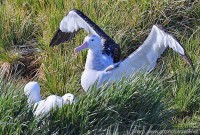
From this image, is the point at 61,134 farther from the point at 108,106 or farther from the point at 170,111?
the point at 170,111

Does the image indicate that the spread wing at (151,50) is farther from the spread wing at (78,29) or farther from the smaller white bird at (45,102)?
the smaller white bird at (45,102)

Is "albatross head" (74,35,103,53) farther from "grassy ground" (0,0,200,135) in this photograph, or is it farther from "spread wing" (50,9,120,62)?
"grassy ground" (0,0,200,135)

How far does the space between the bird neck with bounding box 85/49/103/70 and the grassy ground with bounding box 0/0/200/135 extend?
8.2 inches

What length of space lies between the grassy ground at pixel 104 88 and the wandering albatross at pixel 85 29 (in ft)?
0.35

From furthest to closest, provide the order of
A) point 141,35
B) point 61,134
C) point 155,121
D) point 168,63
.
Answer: point 141,35 → point 168,63 → point 155,121 → point 61,134

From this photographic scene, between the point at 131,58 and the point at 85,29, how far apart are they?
847 mm

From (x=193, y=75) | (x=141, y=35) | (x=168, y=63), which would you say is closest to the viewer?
(x=193, y=75)

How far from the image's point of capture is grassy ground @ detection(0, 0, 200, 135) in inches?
213

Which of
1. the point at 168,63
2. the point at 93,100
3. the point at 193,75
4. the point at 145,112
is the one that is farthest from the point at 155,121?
the point at 168,63

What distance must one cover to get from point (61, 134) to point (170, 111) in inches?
40.7

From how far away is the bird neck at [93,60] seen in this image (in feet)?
23.0

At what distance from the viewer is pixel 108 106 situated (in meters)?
5.59

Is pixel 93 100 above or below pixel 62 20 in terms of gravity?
below

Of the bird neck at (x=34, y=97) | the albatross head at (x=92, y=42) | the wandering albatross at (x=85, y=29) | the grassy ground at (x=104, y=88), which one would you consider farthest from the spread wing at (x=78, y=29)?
the bird neck at (x=34, y=97)
